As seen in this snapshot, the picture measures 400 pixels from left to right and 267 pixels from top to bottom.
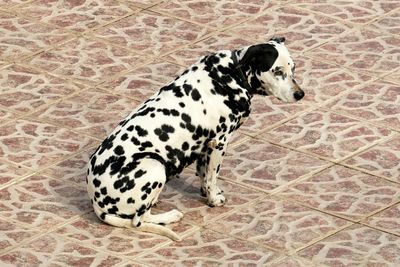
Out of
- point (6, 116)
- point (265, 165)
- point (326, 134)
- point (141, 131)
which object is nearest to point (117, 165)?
point (141, 131)

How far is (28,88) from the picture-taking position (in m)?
12.6

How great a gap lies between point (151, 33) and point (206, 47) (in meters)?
0.55

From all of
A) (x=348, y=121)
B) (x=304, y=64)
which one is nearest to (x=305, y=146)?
(x=348, y=121)

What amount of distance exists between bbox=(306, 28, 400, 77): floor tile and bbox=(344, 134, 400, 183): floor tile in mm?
1307

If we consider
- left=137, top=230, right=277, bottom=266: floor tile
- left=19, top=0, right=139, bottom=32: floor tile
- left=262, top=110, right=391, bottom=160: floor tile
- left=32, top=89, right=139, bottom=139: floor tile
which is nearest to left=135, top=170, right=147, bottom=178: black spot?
left=137, top=230, right=277, bottom=266: floor tile

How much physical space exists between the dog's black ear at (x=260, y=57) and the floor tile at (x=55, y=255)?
1.57m

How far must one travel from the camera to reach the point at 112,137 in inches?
415

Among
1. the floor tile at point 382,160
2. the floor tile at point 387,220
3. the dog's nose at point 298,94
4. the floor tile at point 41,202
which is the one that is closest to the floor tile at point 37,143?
the floor tile at point 41,202

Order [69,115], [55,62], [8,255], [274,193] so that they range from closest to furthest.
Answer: [8,255], [274,193], [69,115], [55,62]

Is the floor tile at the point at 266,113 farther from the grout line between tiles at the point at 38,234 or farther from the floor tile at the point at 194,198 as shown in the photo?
the grout line between tiles at the point at 38,234

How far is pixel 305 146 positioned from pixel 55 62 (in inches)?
98.2

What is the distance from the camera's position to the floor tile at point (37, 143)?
451 inches

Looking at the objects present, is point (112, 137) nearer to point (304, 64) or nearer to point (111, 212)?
point (111, 212)

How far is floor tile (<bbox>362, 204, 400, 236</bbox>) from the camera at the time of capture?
10.6 meters
